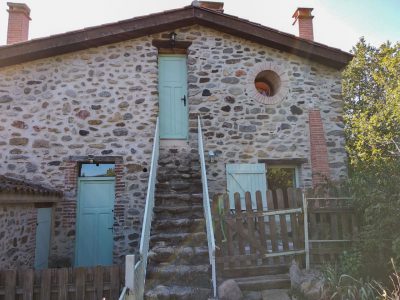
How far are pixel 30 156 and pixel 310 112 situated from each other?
6771mm

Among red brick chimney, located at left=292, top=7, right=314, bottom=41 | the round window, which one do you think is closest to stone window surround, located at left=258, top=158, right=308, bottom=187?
the round window

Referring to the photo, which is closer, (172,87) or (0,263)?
(0,263)

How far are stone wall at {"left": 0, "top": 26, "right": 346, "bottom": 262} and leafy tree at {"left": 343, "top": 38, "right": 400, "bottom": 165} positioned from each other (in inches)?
219

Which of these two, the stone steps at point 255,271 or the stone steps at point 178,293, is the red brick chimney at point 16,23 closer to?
the stone steps at point 178,293

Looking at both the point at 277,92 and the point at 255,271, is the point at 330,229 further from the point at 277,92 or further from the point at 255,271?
the point at 277,92

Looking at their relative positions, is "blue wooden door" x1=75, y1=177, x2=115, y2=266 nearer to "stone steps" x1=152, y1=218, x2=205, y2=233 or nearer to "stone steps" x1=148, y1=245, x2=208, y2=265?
"stone steps" x1=152, y1=218, x2=205, y2=233

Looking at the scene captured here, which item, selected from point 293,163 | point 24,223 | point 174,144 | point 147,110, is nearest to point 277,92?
point 293,163

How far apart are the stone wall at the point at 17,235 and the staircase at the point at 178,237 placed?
2329 mm

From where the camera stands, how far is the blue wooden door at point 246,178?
24.7 feet

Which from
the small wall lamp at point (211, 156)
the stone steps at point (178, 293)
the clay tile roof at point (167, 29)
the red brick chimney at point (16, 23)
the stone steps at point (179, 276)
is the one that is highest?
the red brick chimney at point (16, 23)

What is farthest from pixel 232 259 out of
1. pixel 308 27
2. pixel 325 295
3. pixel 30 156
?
pixel 308 27

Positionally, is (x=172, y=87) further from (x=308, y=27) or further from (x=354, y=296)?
(x=354, y=296)

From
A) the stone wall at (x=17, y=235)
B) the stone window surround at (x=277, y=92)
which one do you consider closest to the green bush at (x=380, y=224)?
the stone window surround at (x=277, y=92)

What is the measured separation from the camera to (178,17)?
25.7ft
